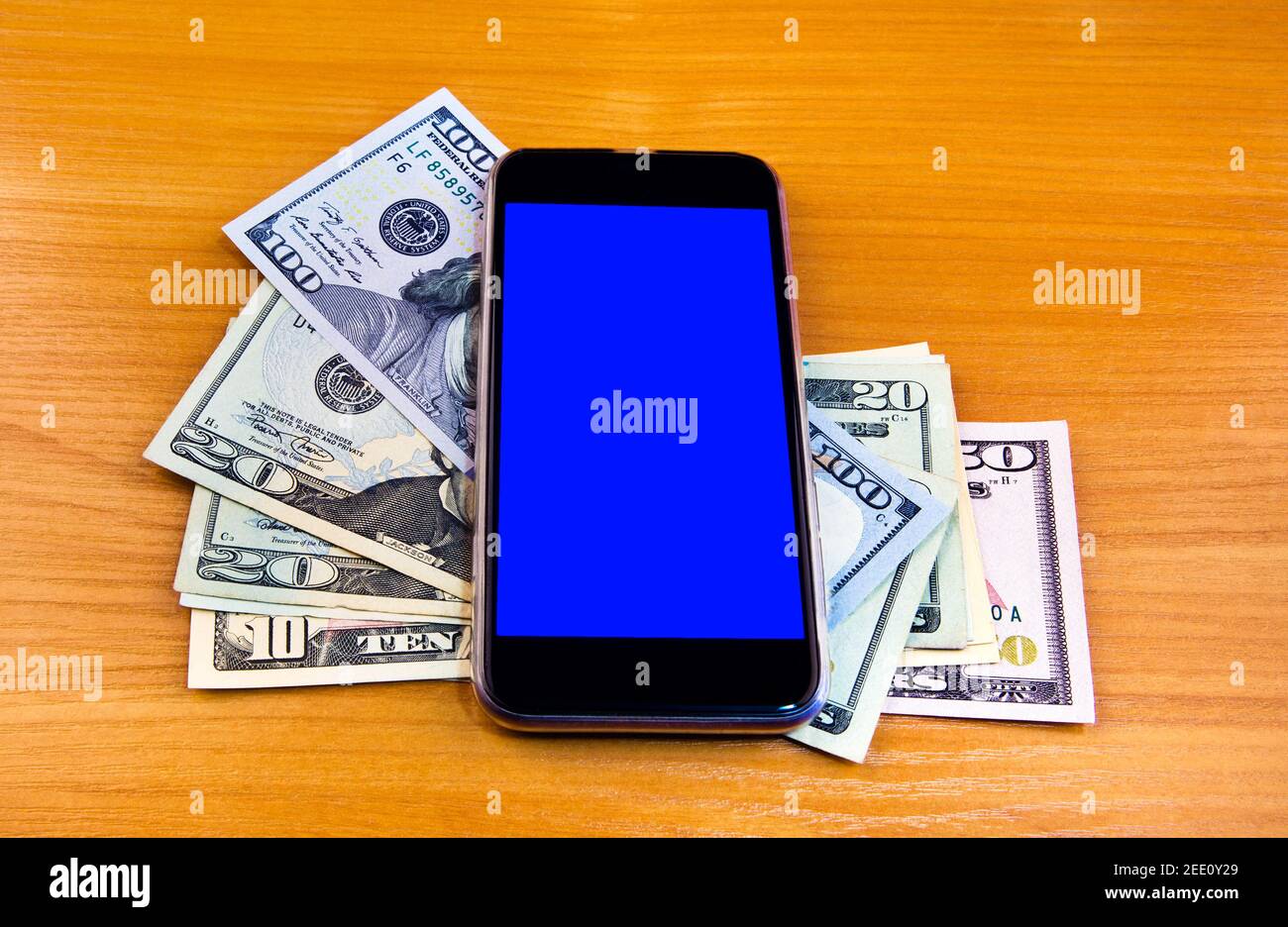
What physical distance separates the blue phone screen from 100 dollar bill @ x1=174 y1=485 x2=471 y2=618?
0.08 m

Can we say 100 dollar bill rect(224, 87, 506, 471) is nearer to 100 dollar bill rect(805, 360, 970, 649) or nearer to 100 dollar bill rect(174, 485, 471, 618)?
100 dollar bill rect(174, 485, 471, 618)

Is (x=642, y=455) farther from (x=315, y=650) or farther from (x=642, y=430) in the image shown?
(x=315, y=650)

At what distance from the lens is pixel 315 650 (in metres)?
0.57

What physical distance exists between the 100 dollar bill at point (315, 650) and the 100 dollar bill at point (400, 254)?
0.12 meters

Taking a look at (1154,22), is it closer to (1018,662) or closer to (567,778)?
(1018,662)

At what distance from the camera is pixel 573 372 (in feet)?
1.97

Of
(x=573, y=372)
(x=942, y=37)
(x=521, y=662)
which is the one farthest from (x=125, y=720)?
(x=942, y=37)

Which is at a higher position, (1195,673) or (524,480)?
(524,480)

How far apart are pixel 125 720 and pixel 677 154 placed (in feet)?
1.71

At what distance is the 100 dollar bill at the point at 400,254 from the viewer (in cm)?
65

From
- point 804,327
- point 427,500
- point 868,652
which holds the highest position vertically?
point 804,327

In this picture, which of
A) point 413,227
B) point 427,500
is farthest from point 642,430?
point 413,227

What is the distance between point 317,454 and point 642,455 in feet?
0.73

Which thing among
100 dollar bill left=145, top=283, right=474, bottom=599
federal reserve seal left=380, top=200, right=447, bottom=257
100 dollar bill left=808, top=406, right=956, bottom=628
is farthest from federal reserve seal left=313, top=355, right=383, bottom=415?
100 dollar bill left=808, top=406, right=956, bottom=628
